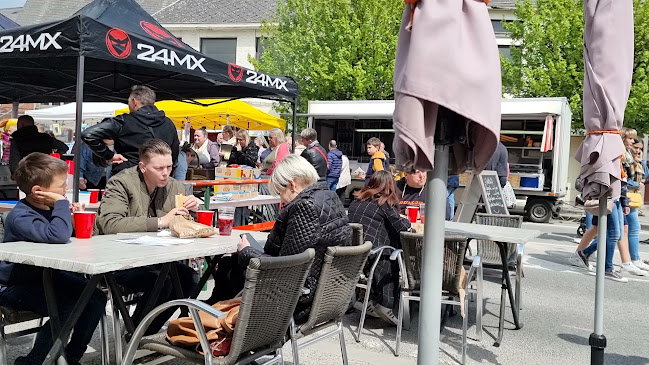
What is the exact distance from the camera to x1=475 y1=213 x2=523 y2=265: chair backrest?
6.43m

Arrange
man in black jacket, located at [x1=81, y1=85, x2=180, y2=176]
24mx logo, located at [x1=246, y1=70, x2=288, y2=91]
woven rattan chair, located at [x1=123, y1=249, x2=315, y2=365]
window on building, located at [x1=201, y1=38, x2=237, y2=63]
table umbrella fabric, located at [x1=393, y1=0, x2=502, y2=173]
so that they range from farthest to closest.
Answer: window on building, located at [x1=201, y1=38, x2=237, y2=63]
24mx logo, located at [x1=246, y1=70, x2=288, y2=91]
man in black jacket, located at [x1=81, y1=85, x2=180, y2=176]
woven rattan chair, located at [x1=123, y1=249, x2=315, y2=365]
table umbrella fabric, located at [x1=393, y1=0, x2=502, y2=173]

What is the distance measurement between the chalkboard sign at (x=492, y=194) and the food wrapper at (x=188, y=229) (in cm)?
470

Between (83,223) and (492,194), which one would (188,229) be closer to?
(83,223)

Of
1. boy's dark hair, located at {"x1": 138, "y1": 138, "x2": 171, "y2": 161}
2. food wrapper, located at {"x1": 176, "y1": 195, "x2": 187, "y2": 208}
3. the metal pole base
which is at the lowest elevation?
the metal pole base

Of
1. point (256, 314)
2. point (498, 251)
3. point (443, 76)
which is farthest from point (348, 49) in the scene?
point (443, 76)

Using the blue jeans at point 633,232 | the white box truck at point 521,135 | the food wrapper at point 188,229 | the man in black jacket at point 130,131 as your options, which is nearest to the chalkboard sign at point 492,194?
the blue jeans at point 633,232

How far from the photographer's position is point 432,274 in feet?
7.17

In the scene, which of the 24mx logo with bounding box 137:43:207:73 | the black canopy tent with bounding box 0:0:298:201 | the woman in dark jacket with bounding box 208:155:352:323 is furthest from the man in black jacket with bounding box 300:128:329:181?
the woman in dark jacket with bounding box 208:155:352:323

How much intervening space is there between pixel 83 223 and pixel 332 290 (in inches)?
58.6

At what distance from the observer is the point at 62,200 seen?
3.57 metres

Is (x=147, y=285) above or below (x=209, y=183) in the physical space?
below

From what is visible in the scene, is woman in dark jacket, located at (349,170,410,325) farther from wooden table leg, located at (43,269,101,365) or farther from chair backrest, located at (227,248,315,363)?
wooden table leg, located at (43,269,101,365)

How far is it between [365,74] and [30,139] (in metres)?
16.7

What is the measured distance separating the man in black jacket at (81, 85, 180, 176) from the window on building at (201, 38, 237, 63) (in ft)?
93.3
